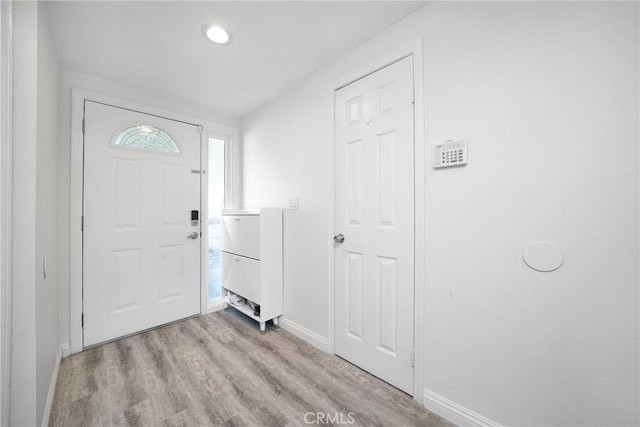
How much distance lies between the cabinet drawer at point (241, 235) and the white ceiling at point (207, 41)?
130 centimetres

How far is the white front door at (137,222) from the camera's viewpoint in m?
2.16

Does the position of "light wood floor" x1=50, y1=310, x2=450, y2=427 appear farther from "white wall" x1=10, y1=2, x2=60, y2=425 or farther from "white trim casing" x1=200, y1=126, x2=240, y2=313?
"white trim casing" x1=200, y1=126, x2=240, y2=313

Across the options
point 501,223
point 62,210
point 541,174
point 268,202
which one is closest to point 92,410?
point 62,210

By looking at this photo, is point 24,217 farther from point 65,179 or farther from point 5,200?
point 65,179

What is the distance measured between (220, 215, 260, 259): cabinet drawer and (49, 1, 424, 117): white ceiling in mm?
1296

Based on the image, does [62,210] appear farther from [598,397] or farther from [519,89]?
[598,397]

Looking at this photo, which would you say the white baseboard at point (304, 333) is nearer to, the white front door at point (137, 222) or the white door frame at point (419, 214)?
the white door frame at point (419, 214)

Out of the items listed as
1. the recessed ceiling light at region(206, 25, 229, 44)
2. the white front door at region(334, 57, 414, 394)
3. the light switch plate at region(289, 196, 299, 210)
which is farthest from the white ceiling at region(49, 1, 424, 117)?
the light switch plate at region(289, 196, 299, 210)

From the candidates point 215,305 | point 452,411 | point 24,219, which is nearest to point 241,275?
point 215,305

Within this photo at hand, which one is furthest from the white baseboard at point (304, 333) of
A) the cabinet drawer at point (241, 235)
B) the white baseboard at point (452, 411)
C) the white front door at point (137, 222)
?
the white front door at point (137, 222)

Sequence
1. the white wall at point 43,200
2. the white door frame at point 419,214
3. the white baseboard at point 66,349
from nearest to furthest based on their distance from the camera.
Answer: the white wall at point 43,200 → the white door frame at point 419,214 → the white baseboard at point 66,349

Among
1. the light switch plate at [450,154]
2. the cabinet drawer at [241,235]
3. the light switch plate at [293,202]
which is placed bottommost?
the cabinet drawer at [241,235]

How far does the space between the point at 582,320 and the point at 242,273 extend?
2.41 metres

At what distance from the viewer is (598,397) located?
3.21 ft
